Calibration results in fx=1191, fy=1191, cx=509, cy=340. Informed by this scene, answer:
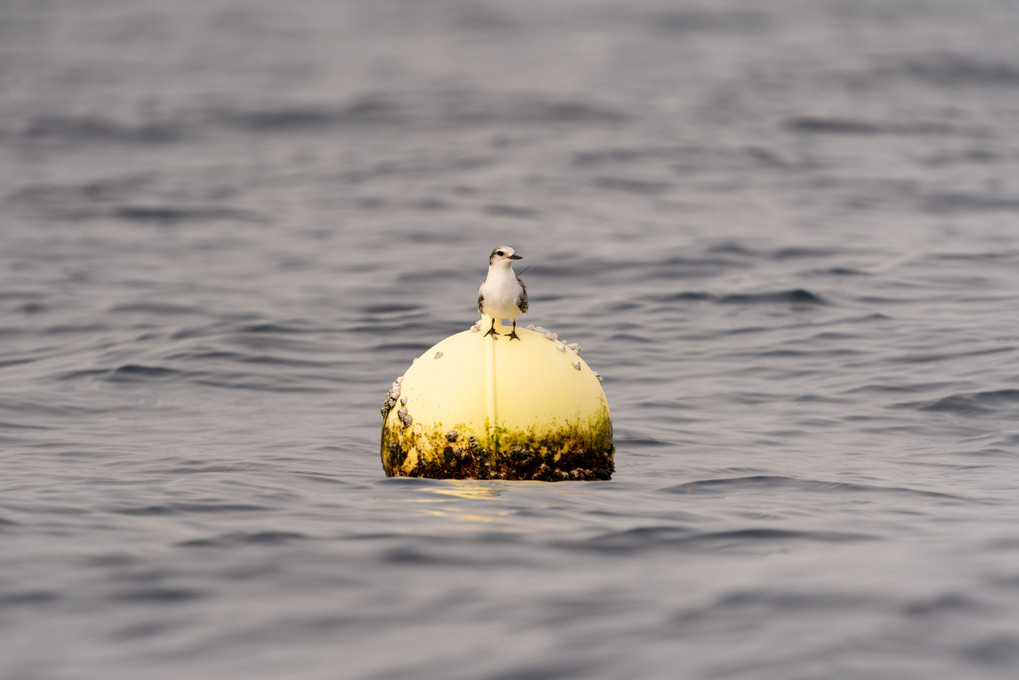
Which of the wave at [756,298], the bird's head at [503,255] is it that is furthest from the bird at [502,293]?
the wave at [756,298]

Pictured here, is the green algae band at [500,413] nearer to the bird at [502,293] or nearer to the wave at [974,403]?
the bird at [502,293]

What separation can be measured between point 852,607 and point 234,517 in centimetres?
396

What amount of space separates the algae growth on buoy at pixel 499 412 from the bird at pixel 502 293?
0.44 feet

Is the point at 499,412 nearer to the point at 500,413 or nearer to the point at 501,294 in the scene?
the point at 500,413

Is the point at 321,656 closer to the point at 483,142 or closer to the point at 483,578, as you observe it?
the point at 483,578

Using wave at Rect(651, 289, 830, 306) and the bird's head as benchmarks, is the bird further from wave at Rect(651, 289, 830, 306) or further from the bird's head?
wave at Rect(651, 289, 830, 306)

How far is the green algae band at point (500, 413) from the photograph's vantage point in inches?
322

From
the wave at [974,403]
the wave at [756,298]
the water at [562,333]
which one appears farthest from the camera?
the wave at [756,298]

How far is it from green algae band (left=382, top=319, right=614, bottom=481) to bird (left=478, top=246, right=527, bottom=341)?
173mm

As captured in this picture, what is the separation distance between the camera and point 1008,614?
5746 mm

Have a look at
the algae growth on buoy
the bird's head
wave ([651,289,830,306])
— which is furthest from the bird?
wave ([651,289,830,306])

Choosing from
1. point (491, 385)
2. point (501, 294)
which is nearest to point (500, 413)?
point (491, 385)

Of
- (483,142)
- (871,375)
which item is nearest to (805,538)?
(871,375)

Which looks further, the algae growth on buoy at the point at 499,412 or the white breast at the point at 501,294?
the white breast at the point at 501,294
